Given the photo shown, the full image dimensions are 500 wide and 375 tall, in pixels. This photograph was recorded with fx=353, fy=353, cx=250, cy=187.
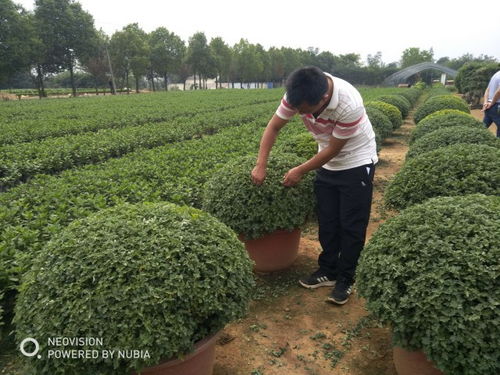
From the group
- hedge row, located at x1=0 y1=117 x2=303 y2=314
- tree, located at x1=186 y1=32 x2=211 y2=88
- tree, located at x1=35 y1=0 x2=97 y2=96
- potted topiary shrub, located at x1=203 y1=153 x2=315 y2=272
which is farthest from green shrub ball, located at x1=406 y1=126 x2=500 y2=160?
tree, located at x1=186 y1=32 x2=211 y2=88

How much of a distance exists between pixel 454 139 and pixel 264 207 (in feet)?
12.4

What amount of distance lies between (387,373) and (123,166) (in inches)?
220

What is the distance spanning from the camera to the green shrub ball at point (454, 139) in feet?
17.8

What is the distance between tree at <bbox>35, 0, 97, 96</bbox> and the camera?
145ft

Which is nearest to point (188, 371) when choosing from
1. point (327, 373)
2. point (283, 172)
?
point (327, 373)

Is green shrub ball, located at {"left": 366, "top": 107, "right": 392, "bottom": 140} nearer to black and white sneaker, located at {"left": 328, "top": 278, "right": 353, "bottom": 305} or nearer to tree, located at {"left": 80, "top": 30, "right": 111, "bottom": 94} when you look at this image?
black and white sneaker, located at {"left": 328, "top": 278, "right": 353, "bottom": 305}

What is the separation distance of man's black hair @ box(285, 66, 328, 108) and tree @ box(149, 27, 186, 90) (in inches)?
2256

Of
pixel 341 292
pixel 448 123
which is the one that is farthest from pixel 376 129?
pixel 341 292

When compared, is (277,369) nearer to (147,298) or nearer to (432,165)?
(147,298)

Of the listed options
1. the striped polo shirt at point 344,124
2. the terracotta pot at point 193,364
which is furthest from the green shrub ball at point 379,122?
the terracotta pot at point 193,364

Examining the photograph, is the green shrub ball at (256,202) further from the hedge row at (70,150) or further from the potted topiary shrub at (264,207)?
the hedge row at (70,150)

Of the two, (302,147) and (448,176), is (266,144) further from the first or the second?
(302,147)

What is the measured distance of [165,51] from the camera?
55.3m

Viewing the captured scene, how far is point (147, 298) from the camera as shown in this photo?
6.66 ft
